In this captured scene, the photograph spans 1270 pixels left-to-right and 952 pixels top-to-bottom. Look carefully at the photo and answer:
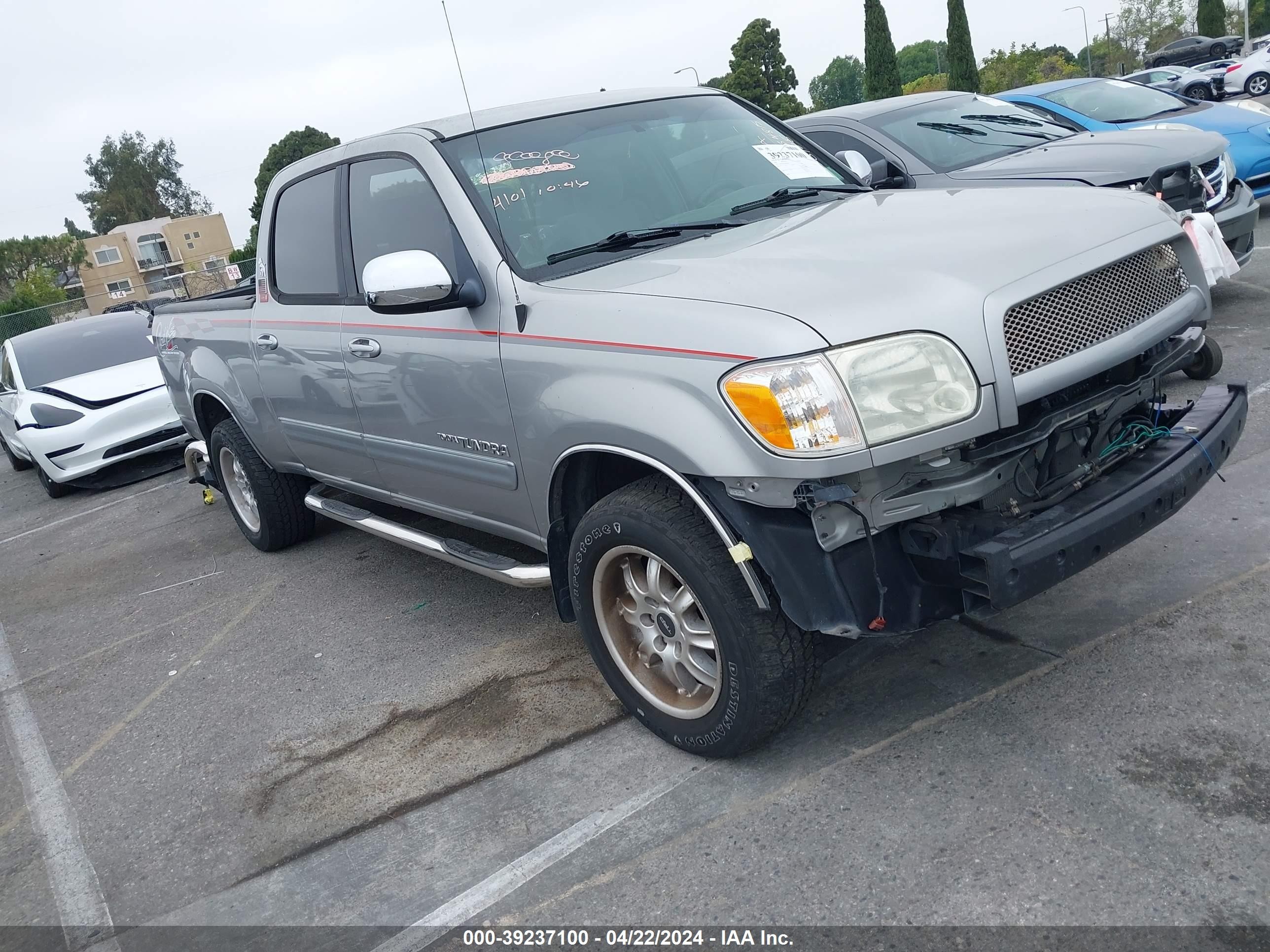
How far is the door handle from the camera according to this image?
163 inches

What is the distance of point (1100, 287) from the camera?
297 centimetres

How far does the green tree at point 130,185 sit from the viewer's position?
97375 millimetres

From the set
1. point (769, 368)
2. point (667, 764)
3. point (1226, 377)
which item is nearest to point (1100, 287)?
point (769, 368)

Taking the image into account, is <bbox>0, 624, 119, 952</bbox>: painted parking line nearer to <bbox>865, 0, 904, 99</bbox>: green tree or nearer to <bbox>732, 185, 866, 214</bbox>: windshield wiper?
<bbox>732, 185, 866, 214</bbox>: windshield wiper

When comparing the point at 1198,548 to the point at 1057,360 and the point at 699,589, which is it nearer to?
the point at 1057,360

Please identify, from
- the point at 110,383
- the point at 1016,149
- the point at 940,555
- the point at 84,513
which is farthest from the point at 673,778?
the point at 110,383

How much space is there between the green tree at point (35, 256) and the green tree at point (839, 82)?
6451 centimetres

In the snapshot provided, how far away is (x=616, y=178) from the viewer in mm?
3875

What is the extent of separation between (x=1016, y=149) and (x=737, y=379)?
18.7 feet

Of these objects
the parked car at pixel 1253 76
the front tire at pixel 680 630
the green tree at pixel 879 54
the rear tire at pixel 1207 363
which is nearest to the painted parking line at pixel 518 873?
the front tire at pixel 680 630

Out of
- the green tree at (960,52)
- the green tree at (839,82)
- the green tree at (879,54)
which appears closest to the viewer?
the green tree at (879,54)

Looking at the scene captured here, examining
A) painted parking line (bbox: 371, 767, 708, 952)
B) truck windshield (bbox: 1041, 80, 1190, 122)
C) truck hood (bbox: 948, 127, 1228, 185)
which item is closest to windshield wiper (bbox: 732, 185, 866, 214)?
painted parking line (bbox: 371, 767, 708, 952)

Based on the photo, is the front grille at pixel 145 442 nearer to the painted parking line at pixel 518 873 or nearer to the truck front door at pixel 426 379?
the truck front door at pixel 426 379

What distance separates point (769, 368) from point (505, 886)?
151cm
